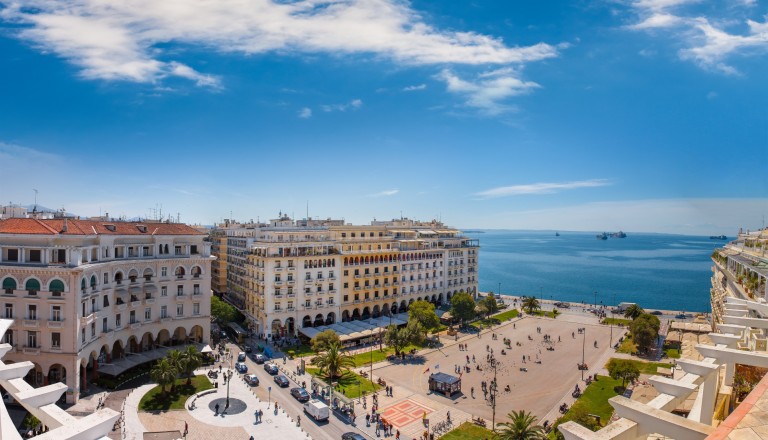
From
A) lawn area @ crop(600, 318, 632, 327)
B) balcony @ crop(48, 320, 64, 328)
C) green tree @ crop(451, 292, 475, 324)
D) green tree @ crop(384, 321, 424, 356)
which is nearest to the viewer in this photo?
balcony @ crop(48, 320, 64, 328)

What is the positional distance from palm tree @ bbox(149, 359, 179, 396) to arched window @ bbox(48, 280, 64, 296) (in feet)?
39.4

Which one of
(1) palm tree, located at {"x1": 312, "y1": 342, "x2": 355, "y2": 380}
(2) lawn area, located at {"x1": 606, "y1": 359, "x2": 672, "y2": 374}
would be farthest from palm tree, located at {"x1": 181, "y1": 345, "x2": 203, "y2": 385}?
(2) lawn area, located at {"x1": 606, "y1": 359, "x2": 672, "y2": 374}

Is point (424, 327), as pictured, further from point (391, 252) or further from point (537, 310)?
point (537, 310)

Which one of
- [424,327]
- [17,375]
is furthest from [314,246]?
[17,375]

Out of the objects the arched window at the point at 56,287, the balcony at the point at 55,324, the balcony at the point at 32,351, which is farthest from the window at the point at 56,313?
the balcony at the point at 32,351

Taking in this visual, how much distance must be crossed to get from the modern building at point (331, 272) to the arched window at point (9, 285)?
30106 millimetres

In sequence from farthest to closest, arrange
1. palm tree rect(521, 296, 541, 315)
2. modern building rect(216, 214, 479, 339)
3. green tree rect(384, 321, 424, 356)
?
1. palm tree rect(521, 296, 541, 315)
2. modern building rect(216, 214, 479, 339)
3. green tree rect(384, 321, 424, 356)

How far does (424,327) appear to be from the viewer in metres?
70.1

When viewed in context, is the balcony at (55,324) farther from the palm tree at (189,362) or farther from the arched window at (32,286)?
the palm tree at (189,362)

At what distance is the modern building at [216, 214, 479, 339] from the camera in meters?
69.3

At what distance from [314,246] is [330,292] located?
8.22m

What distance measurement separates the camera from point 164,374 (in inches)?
1672

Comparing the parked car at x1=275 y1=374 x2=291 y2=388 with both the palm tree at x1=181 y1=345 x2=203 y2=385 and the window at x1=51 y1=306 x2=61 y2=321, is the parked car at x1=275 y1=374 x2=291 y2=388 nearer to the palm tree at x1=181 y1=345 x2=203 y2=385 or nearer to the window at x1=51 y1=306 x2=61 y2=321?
the palm tree at x1=181 y1=345 x2=203 y2=385

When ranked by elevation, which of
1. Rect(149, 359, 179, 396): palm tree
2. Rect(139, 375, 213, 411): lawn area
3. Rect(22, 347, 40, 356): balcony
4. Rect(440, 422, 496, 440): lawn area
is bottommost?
Rect(440, 422, 496, 440): lawn area
